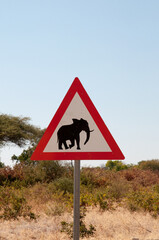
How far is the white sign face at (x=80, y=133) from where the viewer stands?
409cm

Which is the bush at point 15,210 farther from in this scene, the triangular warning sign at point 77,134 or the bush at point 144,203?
the triangular warning sign at point 77,134

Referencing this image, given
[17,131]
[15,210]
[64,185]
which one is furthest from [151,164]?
[15,210]

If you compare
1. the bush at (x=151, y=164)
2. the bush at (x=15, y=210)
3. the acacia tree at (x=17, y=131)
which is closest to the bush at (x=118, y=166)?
the bush at (x=151, y=164)

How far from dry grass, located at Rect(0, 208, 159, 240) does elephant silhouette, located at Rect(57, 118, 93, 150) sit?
2.72 m

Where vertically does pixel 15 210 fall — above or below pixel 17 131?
below

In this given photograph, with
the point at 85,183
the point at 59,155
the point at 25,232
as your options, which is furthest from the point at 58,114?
the point at 85,183

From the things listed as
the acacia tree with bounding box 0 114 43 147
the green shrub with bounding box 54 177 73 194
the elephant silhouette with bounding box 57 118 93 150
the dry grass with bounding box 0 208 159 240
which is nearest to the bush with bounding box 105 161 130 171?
the acacia tree with bounding box 0 114 43 147

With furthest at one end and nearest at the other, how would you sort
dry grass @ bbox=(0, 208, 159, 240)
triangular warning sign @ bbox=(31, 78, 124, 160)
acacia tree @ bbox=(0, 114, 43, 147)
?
acacia tree @ bbox=(0, 114, 43, 147) < dry grass @ bbox=(0, 208, 159, 240) < triangular warning sign @ bbox=(31, 78, 124, 160)

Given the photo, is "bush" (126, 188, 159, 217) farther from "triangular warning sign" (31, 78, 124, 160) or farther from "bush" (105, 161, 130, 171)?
"bush" (105, 161, 130, 171)

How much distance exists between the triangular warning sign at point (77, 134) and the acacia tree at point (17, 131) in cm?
2628

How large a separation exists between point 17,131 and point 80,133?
27.5 m

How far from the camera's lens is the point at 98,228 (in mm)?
6875

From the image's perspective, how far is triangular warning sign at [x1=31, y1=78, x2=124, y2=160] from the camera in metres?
4.09

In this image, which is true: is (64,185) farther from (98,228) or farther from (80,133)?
(80,133)
